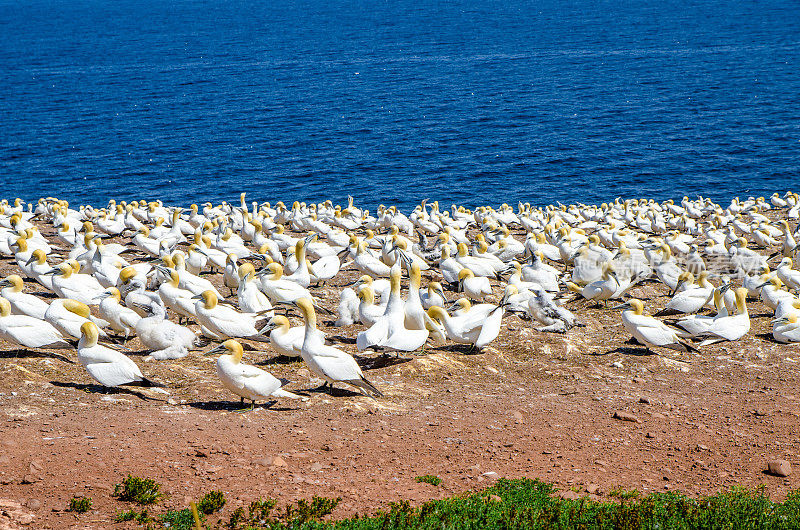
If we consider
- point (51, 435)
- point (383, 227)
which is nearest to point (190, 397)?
point (51, 435)

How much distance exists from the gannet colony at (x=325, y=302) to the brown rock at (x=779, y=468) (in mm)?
3805

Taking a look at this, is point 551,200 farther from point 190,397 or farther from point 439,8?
point 439,8

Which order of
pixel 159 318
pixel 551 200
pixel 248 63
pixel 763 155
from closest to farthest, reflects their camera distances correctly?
pixel 159 318 → pixel 551 200 → pixel 763 155 → pixel 248 63

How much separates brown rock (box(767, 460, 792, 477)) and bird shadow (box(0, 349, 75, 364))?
8.19 metres

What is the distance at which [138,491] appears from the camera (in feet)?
21.2

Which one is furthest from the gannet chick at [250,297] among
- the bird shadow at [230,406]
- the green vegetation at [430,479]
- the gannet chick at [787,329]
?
the gannet chick at [787,329]

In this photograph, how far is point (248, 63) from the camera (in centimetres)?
8638

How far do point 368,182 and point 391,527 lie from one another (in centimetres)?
3659

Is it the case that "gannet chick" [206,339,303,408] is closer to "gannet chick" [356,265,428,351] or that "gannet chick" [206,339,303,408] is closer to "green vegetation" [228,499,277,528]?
"gannet chick" [356,265,428,351]

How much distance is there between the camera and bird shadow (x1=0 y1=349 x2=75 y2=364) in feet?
32.4

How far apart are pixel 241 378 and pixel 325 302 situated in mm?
6016

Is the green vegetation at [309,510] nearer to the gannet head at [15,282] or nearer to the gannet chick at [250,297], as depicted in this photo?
the gannet chick at [250,297]

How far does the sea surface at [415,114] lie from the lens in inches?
1657

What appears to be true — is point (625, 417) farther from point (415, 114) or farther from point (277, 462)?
point (415, 114)
